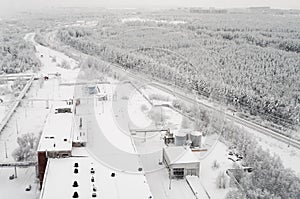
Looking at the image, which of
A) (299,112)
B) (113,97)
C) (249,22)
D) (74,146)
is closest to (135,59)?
(113,97)

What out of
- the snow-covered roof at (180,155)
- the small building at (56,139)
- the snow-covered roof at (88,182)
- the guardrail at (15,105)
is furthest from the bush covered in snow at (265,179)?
the guardrail at (15,105)

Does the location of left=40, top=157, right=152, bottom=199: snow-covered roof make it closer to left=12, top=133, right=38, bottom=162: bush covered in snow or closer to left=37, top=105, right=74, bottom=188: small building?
left=37, top=105, right=74, bottom=188: small building

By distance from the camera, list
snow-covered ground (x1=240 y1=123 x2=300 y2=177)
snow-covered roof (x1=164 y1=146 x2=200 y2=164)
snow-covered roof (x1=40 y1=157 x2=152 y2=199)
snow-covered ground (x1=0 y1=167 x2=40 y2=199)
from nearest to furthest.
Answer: snow-covered roof (x1=40 y1=157 x2=152 y2=199) < snow-covered ground (x1=0 y1=167 x2=40 y2=199) < snow-covered roof (x1=164 y1=146 x2=200 y2=164) < snow-covered ground (x1=240 y1=123 x2=300 y2=177)

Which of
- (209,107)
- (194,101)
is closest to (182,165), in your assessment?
(209,107)

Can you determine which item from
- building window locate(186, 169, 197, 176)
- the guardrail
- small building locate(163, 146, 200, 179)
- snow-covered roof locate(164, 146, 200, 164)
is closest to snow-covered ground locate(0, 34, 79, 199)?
the guardrail

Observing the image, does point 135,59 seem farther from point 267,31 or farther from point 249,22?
point 249,22

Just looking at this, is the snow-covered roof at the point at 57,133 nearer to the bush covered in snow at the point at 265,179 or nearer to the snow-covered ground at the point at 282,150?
the bush covered in snow at the point at 265,179

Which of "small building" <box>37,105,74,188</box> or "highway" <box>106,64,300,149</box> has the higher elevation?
"small building" <box>37,105,74,188</box>

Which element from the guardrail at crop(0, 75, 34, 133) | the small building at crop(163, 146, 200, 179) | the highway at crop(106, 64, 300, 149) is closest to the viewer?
the small building at crop(163, 146, 200, 179)
